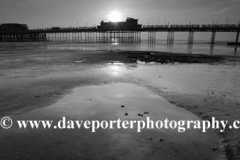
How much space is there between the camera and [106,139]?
5184mm

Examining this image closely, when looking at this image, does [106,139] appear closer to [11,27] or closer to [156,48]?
[156,48]

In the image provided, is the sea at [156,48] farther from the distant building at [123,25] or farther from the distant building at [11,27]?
the distant building at [11,27]

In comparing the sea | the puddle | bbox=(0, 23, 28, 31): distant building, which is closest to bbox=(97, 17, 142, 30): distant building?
the sea

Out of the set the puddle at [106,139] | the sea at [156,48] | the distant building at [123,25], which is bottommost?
the puddle at [106,139]

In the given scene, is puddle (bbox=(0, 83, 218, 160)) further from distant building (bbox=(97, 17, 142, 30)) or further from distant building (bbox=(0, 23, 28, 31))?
distant building (bbox=(0, 23, 28, 31))

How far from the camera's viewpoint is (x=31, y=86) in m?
11.1

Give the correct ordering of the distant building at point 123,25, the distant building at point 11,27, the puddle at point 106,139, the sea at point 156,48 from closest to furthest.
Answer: the puddle at point 106,139, the sea at point 156,48, the distant building at point 123,25, the distant building at point 11,27

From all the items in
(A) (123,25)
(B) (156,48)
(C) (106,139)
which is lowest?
(C) (106,139)

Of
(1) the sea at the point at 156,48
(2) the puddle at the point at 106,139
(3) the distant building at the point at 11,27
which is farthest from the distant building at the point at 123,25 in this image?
(2) the puddle at the point at 106,139

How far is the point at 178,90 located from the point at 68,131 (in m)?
7.63

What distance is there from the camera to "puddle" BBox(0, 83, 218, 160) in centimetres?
443

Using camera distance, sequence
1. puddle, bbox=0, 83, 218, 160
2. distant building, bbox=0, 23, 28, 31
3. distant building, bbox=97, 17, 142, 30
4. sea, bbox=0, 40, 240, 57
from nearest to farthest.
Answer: puddle, bbox=0, 83, 218, 160, sea, bbox=0, 40, 240, 57, distant building, bbox=97, 17, 142, 30, distant building, bbox=0, 23, 28, 31

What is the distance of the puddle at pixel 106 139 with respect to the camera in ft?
14.5

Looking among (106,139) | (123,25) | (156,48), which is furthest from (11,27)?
(106,139)
